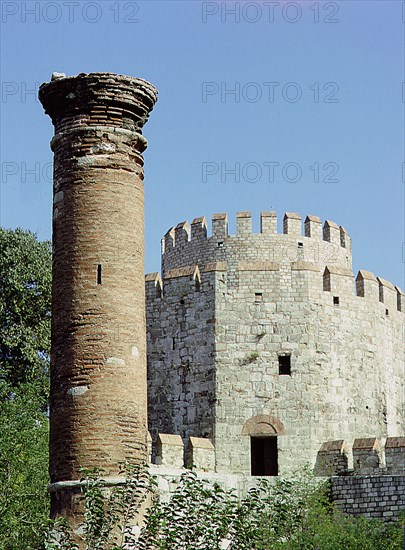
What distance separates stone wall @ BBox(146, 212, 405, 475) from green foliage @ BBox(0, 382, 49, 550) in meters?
2.92

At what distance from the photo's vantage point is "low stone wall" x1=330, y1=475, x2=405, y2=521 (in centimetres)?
1989

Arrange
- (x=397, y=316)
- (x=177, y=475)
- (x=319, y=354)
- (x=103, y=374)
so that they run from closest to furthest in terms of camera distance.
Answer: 1. (x=103, y=374)
2. (x=177, y=475)
3. (x=319, y=354)
4. (x=397, y=316)

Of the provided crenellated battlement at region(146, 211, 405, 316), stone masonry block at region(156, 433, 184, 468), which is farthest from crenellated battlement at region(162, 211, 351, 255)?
stone masonry block at region(156, 433, 184, 468)

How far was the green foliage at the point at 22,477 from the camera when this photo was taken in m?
17.9

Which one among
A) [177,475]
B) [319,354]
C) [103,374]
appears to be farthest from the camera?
[319,354]

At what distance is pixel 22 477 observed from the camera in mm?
19531

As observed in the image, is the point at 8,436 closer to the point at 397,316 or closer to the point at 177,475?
the point at 177,475

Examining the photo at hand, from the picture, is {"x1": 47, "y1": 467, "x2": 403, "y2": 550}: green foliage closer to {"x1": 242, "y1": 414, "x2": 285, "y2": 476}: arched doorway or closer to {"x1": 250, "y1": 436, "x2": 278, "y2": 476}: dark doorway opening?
{"x1": 242, "y1": 414, "x2": 285, "y2": 476}: arched doorway

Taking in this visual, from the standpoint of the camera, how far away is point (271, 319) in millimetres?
22234

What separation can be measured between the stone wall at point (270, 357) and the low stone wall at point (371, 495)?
47.2 inches

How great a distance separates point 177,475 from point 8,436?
307cm

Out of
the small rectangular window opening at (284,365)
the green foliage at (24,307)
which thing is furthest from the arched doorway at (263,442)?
the green foliage at (24,307)

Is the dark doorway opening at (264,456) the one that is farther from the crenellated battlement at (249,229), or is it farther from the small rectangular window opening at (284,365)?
the crenellated battlement at (249,229)

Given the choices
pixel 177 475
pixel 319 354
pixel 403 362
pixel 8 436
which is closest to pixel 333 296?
pixel 319 354
